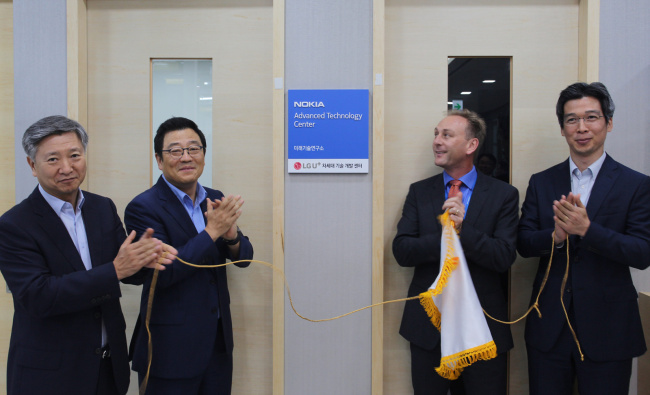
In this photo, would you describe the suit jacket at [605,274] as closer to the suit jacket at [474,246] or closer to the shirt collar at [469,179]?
the suit jacket at [474,246]

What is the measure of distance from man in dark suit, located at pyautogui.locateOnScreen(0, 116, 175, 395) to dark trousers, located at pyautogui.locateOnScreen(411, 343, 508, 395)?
1.29 m

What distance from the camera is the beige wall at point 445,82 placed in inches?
93.7

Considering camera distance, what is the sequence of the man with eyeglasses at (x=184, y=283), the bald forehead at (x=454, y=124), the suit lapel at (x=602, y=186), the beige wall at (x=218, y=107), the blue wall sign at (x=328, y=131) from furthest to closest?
the beige wall at (x=218, y=107), the blue wall sign at (x=328, y=131), the bald forehead at (x=454, y=124), the suit lapel at (x=602, y=186), the man with eyeglasses at (x=184, y=283)

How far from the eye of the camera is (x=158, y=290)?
1820 millimetres

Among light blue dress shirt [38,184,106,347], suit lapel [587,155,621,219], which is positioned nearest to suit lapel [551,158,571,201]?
suit lapel [587,155,621,219]

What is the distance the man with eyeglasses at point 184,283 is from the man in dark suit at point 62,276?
139mm

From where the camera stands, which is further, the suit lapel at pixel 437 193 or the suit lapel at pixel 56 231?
the suit lapel at pixel 437 193

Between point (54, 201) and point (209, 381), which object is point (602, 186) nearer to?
point (209, 381)

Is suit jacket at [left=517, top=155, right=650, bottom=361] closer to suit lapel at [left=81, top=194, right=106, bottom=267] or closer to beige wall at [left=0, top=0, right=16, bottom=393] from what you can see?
suit lapel at [left=81, top=194, right=106, bottom=267]

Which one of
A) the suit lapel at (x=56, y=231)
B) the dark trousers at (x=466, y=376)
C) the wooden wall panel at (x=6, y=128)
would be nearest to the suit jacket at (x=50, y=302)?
the suit lapel at (x=56, y=231)

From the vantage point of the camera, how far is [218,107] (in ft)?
7.98

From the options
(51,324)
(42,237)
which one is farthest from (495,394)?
(42,237)

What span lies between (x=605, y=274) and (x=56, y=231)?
2.21 metres

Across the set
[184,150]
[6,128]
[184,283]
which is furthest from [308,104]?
[6,128]
